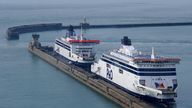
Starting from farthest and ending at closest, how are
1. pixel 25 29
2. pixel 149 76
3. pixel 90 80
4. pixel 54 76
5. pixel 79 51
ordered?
pixel 25 29 → pixel 79 51 → pixel 54 76 → pixel 90 80 → pixel 149 76

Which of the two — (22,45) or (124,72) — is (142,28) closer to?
(22,45)

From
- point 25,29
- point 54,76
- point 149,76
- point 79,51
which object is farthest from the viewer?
point 25,29

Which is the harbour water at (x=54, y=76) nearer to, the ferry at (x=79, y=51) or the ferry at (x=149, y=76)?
the ferry at (x=149, y=76)

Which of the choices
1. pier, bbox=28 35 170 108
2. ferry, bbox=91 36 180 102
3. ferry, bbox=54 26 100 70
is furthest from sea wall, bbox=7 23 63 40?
ferry, bbox=91 36 180 102

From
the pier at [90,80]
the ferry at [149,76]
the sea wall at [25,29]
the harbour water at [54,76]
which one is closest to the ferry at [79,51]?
the pier at [90,80]

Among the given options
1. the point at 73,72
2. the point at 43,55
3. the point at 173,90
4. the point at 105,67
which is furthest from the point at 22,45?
the point at 173,90

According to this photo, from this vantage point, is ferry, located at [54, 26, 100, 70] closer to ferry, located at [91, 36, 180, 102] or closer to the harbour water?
the harbour water

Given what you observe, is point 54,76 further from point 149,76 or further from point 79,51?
point 149,76

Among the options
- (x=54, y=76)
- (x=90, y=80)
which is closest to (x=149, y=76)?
(x=90, y=80)

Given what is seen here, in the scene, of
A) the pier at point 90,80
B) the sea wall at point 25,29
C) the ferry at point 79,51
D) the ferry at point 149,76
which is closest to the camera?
the ferry at point 149,76
